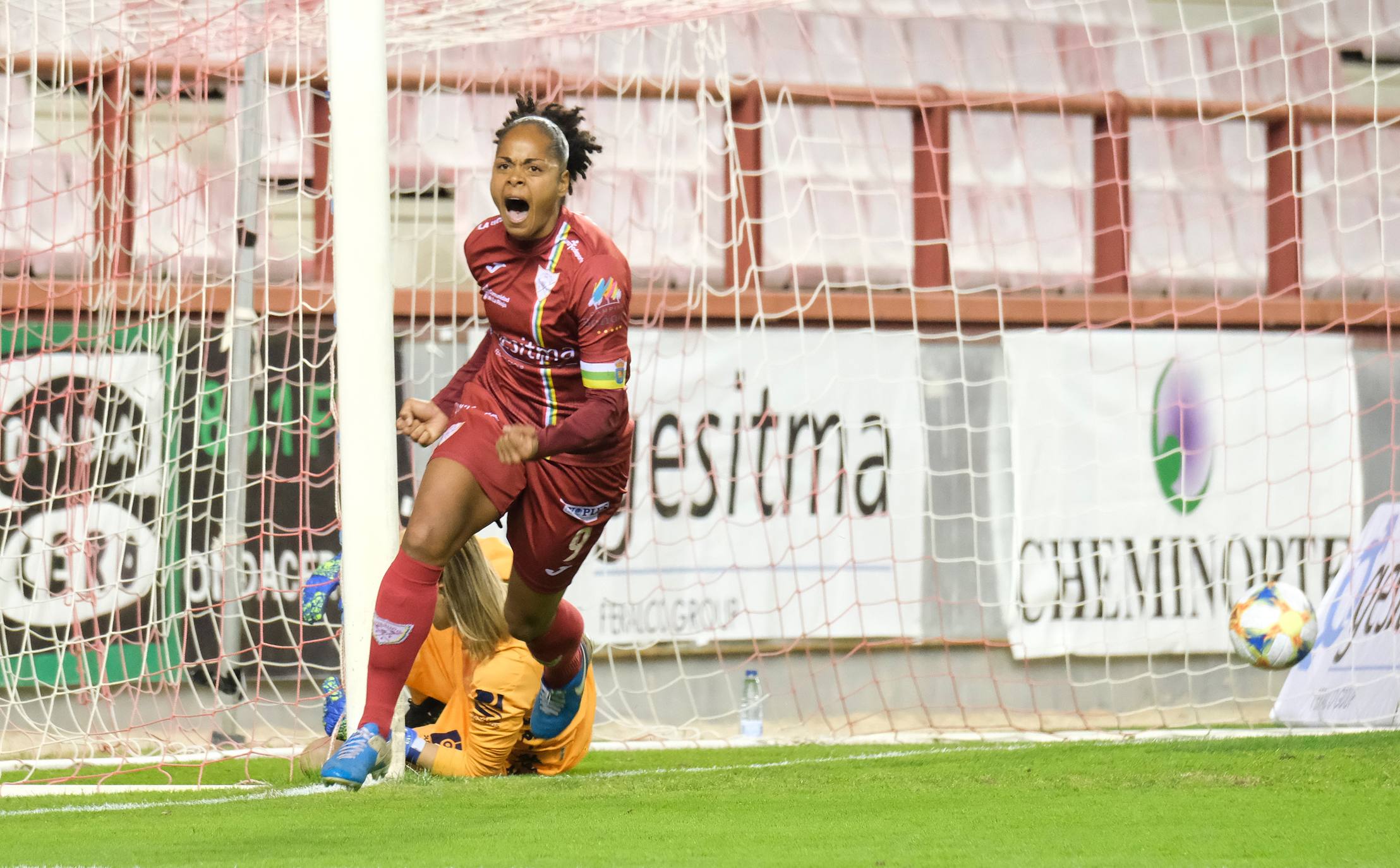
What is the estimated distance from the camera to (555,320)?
11.8 ft

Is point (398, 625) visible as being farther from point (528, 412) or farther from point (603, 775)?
point (603, 775)

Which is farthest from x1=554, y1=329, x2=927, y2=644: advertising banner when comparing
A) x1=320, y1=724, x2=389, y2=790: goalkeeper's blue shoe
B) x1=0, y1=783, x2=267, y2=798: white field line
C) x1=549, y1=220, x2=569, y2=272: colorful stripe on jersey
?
x1=320, y1=724, x2=389, y2=790: goalkeeper's blue shoe

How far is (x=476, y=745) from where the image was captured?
4465 millimetres

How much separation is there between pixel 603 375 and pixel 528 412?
0.30 metres

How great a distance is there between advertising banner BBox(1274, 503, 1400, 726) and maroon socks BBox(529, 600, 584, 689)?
Answer: 359cm

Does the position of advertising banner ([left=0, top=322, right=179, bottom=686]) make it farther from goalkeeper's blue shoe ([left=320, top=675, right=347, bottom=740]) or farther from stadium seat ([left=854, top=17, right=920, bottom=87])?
stadium seat ([left=854, top=17, right=920, bottom=87])

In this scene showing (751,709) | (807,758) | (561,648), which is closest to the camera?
(561,648)

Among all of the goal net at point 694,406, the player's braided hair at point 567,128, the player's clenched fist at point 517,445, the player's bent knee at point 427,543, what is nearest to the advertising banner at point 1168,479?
the goal net at point 694,406

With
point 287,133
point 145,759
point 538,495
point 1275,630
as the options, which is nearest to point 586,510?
point 538,495

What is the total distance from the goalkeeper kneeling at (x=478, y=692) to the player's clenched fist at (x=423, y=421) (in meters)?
0.71

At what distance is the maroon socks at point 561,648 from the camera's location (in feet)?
13.8

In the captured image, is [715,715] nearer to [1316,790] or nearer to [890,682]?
[890,682]

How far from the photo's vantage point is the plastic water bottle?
6.25 m

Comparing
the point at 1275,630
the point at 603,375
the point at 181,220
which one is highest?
the point at 181,220
